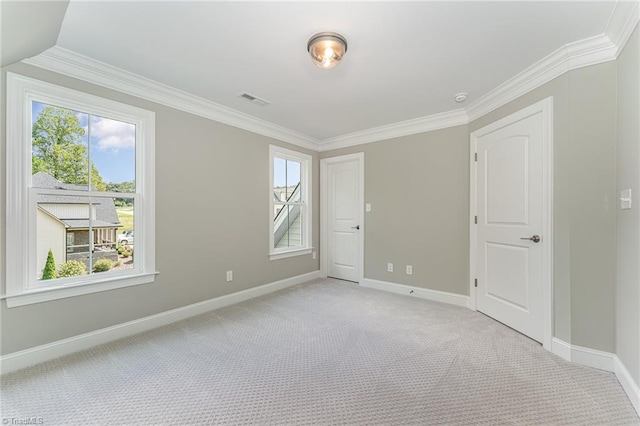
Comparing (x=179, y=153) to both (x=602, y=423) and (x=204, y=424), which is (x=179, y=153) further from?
(x=602, y=423)

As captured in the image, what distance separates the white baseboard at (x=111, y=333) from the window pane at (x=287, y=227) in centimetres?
89

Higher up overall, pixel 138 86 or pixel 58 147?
pixel 138 86

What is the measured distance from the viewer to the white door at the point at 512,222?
2.39 m

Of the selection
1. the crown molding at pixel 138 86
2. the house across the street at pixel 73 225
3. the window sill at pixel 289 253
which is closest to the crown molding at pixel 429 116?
the crown molding at pixel 138 86

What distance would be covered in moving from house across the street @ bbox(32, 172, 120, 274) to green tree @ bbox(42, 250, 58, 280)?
2cm

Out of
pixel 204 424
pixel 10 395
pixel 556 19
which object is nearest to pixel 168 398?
pixel 204 424

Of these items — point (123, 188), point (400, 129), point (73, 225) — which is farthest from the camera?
point (400, 129)

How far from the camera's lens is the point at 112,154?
249cm

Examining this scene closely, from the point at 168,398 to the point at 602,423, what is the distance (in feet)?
8.19

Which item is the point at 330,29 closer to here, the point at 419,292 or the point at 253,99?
the point at 253,99

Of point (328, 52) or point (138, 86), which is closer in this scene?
point (328, 52)

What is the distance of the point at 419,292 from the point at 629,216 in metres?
2.31

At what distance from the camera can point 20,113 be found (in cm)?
198

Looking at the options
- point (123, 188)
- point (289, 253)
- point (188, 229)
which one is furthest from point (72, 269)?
point (289, 253)
